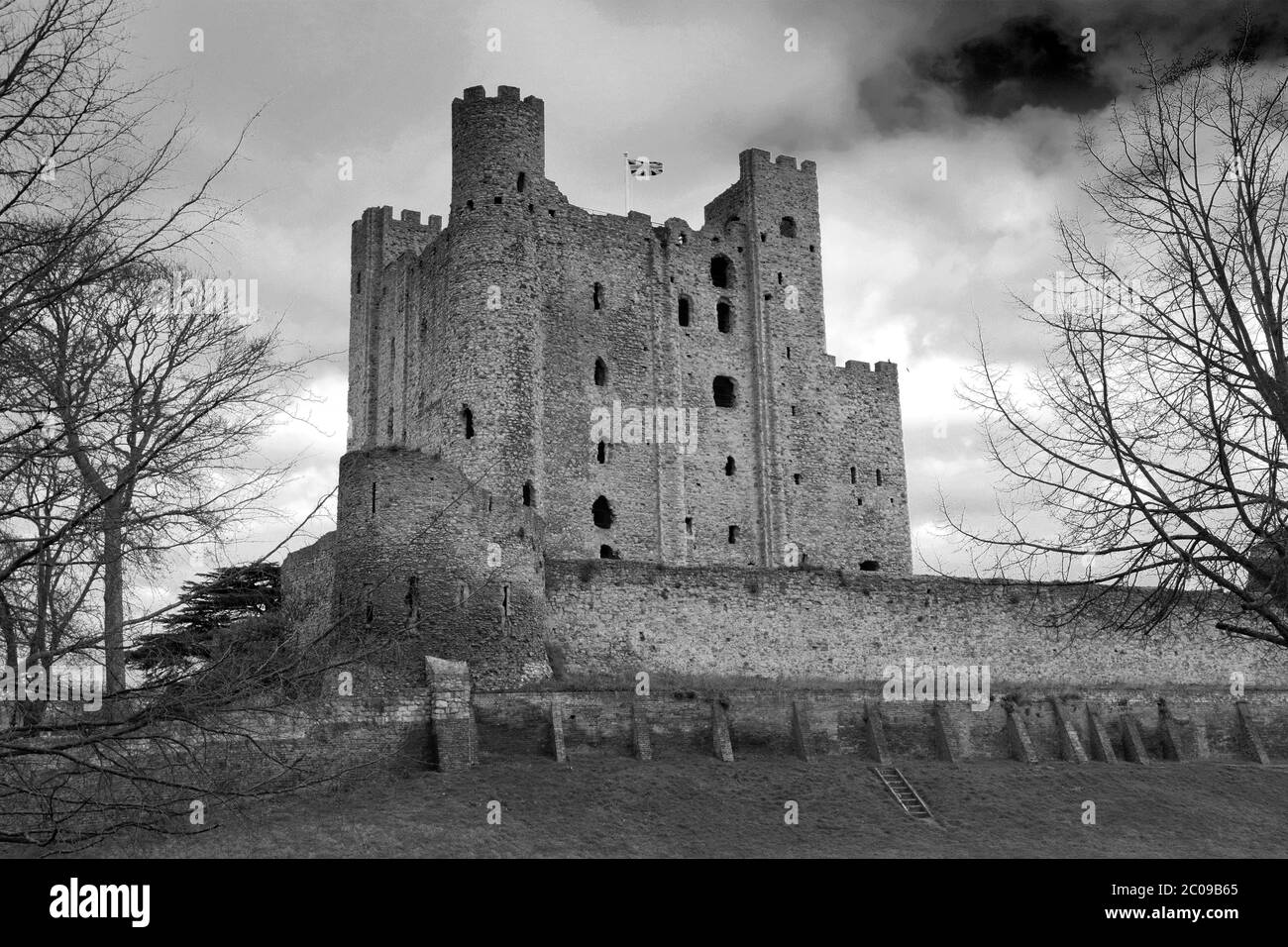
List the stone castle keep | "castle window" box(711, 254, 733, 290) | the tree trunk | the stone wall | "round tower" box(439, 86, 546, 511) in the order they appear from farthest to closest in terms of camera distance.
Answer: "castle window" box(711, 254, 733, 290) → the stone wall → "round tower" box(439, 86, 546, 511) → the stone castle keep → the tree trunk

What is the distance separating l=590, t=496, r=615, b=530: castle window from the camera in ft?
130

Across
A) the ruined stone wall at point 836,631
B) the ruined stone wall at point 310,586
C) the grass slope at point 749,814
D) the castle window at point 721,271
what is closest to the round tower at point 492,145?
the castle window at point 721,271

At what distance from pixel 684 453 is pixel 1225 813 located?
20.0m

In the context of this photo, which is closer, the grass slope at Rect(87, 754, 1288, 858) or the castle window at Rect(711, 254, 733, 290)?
the grass slope at Rect(87, 754, 1288, 858)

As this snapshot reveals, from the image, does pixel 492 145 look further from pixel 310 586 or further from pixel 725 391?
pixel 310 586

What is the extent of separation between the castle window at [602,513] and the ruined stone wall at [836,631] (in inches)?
306

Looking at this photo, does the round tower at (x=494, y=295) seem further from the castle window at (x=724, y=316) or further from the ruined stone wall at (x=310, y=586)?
the castle window at (x=724, y=316)

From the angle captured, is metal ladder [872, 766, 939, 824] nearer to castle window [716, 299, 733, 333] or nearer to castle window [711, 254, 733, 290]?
castle window [716, 299, 733, 333]

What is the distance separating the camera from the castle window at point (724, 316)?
44000 millimetres

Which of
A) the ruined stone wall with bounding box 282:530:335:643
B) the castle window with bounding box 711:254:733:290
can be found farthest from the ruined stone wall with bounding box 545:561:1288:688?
the castle window with bounding box 711:254:733:290

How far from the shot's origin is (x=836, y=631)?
33.2m

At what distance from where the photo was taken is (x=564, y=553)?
3806cm

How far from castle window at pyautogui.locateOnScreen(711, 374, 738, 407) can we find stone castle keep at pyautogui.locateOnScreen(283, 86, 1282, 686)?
8 centimetres
